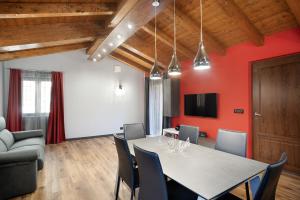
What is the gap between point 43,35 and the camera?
11.2ft

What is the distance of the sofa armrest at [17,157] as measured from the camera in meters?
2.39

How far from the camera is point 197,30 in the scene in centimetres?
363

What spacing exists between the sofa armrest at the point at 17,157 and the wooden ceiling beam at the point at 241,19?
375 cm

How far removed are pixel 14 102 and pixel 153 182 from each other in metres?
5.12

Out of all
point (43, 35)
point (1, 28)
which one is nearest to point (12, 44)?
point (1, 28)

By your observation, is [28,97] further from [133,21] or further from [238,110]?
[238,110]

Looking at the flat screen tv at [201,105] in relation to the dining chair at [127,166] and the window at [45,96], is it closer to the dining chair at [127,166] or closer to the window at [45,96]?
the dining chair at [127,166]

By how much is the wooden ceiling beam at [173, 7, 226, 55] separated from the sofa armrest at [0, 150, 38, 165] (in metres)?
3.46

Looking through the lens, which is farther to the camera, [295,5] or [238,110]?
[238,110]

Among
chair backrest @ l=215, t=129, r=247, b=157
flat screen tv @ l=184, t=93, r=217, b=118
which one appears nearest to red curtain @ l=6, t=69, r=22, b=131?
flat screen tv @ l=184, t=93, r=217, b=118

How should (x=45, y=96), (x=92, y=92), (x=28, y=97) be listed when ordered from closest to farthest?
(x=28, y=97) → (x=45, y=96) → (x=92, y=92)

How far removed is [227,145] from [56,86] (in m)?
5.11

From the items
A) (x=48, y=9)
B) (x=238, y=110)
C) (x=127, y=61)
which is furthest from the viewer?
(x=127, y=61)

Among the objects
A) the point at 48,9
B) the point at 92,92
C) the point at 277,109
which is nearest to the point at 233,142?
the point at 277,109
